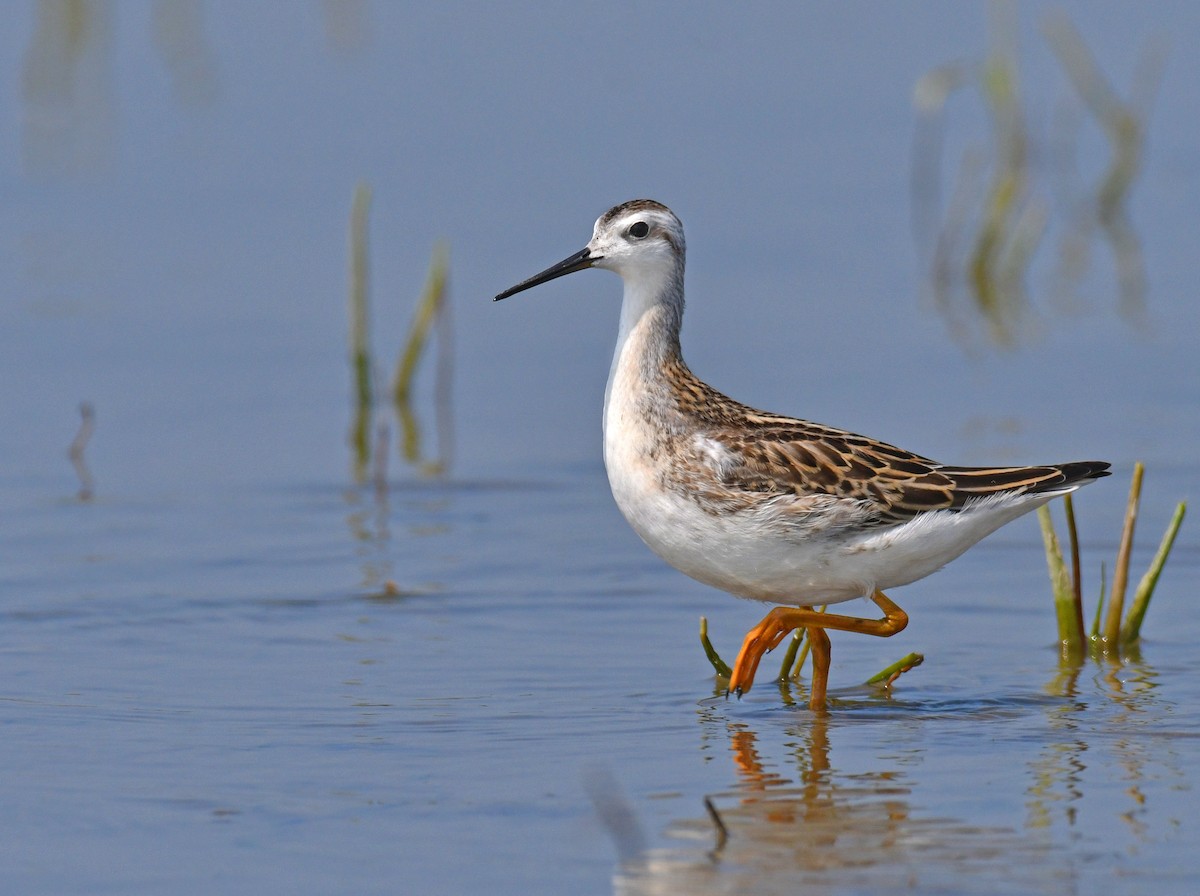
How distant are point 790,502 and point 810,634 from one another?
809mm

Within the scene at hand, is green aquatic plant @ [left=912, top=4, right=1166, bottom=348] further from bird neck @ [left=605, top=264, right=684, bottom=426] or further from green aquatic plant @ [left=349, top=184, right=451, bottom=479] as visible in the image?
bird neck @ [left=605, top=264, right=684, bottom=426]

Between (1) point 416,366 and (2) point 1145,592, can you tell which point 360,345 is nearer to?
(1) point 416,366

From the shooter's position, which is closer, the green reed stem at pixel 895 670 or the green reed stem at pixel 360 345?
the green reed stem at pixel 895 670

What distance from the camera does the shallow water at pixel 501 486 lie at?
8031 millimetres

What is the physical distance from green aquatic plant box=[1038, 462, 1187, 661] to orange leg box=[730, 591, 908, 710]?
95 cm

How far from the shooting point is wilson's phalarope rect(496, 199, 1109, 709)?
938cm

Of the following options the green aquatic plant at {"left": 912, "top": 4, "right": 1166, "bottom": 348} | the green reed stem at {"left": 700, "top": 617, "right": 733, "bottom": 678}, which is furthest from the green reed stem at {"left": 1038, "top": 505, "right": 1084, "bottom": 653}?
the green aquatic plant at {"left": 912, "top": 4, "right": 1166, "bottom": 348}

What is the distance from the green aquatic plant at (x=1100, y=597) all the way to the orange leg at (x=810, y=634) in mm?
953

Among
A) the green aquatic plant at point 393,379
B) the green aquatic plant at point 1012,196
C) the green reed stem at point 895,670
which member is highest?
the green aquatic plant at point 1012,196

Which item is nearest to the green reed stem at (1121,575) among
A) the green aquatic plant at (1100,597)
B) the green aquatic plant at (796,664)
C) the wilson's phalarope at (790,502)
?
the green aquatic plant at (1100,597)

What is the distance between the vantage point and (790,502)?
30.8 ft

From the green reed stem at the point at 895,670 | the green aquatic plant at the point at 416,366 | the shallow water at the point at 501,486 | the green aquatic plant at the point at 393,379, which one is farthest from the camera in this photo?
the green aquatic plant at the point at 416,366

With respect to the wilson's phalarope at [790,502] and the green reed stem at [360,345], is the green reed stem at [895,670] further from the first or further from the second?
the green reed stem at [360,345]

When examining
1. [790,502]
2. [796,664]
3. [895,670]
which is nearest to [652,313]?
[790,502]
